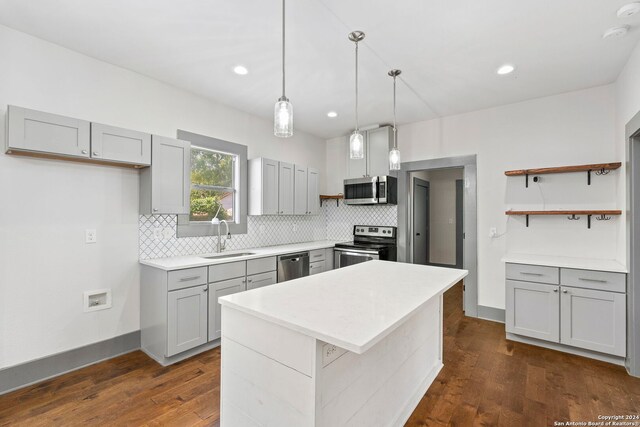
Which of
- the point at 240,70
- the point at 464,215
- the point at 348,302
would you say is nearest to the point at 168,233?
the point at 240,70

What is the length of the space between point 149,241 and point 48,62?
1739 mm

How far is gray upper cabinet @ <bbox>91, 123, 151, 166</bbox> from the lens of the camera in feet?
8.24

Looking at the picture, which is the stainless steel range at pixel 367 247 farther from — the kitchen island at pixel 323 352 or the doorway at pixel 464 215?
the kitchen island at pixel 323 352

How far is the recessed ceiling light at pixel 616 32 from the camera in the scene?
220 cm

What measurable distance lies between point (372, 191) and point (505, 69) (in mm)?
2179

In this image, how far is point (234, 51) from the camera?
2.55 meters

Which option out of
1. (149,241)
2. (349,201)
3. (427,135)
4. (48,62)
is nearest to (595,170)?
(427,135)

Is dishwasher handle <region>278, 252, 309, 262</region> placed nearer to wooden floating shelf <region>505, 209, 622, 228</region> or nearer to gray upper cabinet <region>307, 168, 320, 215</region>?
gray upper cabinet <region>307, 168, 320, 215</region>

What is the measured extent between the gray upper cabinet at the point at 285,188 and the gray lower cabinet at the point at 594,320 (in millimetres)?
3287

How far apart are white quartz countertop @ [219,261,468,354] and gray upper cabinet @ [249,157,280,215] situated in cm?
191

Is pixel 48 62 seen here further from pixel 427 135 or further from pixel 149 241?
pixel 427 135

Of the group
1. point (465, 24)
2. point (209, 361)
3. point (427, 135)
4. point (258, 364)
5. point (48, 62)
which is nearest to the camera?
point (258, 364)

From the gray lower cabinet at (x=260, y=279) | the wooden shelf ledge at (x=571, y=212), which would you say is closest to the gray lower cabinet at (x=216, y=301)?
the gray lower cabinet at (x=260, y=279)

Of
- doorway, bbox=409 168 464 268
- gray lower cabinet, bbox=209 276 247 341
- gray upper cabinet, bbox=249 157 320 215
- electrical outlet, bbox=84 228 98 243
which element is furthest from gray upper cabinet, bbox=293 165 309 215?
doorway, bbox=409 168 464 268
